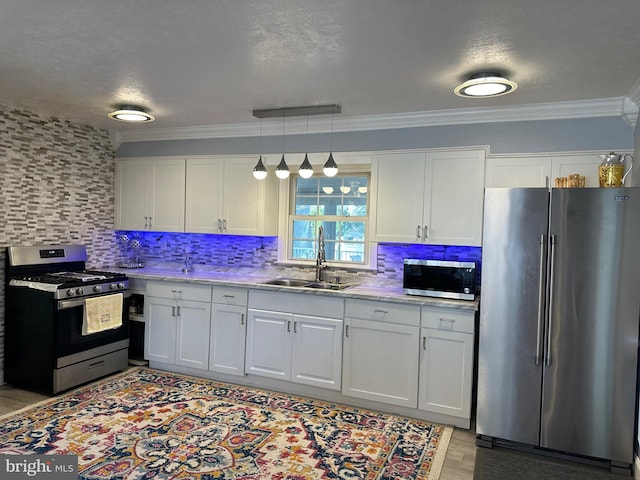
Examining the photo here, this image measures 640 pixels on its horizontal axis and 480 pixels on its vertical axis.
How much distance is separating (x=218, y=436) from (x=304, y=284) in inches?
62.3

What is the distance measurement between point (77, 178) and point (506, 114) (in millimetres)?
3959

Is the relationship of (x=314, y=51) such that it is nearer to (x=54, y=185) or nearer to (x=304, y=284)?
(x=304, y=284)

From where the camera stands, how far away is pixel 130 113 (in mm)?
3605

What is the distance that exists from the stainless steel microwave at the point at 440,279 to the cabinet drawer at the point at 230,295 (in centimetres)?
139

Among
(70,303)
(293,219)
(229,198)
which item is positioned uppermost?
(229,198)

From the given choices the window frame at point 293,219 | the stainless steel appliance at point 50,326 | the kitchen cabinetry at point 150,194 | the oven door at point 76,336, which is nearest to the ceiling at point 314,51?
the window frame at point 293,219

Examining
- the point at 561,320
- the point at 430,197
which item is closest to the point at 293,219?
the point at 430,197

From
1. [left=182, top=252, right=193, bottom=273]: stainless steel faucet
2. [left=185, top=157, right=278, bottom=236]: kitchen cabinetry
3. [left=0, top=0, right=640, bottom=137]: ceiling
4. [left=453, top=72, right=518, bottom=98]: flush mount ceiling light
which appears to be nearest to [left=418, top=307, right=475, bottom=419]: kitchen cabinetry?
[left=453, top=72, right=518, bottom=98]: flush mount ceiling light

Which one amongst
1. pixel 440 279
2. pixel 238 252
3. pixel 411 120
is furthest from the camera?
pixel 238 252

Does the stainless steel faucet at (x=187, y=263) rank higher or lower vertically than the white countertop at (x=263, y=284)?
higher

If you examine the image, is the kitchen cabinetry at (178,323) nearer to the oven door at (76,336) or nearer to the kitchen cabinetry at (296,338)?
the oven door at (76,336)

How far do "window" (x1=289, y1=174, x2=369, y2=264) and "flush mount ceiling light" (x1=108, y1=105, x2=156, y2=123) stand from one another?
1.50 metres

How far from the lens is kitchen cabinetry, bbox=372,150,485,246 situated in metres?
3.43

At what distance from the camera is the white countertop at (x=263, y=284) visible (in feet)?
10.6
